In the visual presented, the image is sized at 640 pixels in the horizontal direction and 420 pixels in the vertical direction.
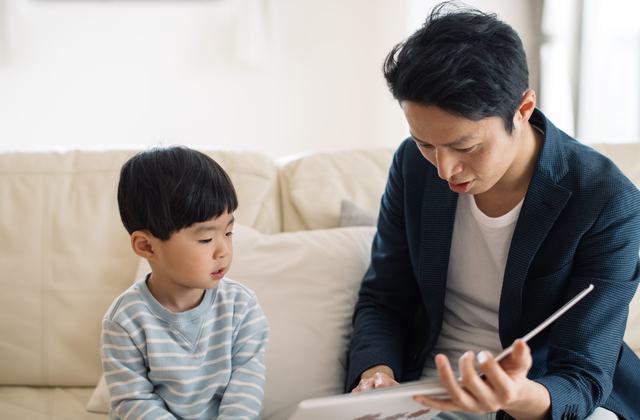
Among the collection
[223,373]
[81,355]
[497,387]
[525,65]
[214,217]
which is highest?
[525,65]

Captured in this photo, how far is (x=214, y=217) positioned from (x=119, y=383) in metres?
0.34

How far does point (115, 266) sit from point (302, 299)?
53cm

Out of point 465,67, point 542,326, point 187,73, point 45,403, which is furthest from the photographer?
point 187,73

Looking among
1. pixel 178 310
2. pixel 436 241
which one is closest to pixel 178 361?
pixel 178 310

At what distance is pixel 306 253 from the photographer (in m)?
1.38

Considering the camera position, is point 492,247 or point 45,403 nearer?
point 492,247

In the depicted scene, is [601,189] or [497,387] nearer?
[497,387]

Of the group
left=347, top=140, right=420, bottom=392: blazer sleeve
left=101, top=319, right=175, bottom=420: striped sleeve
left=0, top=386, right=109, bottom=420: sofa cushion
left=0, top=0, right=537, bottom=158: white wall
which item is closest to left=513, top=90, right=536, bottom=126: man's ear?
left=347, top=140, right=420, bottom=392: blazer sleeve

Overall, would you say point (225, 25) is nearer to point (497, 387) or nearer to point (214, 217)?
point (214, 217)

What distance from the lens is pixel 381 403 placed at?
0.74m

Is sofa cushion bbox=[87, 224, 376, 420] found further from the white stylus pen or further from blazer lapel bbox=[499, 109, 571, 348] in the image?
the white stylus pen

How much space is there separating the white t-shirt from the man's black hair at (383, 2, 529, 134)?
0.25m

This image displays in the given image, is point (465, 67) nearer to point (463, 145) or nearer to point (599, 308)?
point (463, 145)

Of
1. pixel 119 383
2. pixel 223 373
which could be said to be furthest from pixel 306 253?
pixel 119 383
